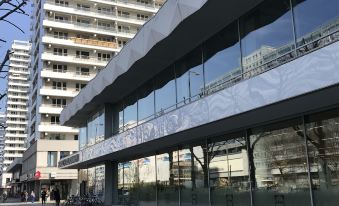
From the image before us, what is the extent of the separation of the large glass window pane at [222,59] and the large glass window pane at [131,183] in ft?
34.1

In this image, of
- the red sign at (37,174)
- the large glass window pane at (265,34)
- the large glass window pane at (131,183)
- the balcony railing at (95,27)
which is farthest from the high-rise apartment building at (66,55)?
the large glass window pane at (265,34)

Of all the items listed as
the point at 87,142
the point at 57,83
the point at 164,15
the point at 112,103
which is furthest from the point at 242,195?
the point at 57,83

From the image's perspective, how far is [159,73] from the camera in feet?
71.5

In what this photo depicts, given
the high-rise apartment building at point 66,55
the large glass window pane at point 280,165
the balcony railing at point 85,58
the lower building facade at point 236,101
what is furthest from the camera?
the balcony railing at point 85,58

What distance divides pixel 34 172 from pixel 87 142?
3183 cm

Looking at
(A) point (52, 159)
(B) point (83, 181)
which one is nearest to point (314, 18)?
(B) point (83, 181)

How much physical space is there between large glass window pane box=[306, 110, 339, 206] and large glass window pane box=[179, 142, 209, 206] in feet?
19.6

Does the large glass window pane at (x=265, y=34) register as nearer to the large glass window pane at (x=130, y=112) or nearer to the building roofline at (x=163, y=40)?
the building roofline at (x=163, y=40)

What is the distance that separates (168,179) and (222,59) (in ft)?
25.9

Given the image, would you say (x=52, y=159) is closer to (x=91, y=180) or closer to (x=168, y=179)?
(x=91, y=180)

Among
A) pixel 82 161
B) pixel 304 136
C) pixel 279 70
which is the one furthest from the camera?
pixel 82 161

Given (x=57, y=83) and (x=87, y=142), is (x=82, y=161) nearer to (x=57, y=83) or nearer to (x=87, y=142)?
(x=87, y=142)

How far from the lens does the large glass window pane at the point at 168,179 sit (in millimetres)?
20812

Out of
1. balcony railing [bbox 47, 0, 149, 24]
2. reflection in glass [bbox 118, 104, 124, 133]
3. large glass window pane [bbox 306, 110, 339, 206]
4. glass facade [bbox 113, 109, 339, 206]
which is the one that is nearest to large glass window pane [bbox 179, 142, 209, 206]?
glass facade [bbox 113, 109, 339, 206]
